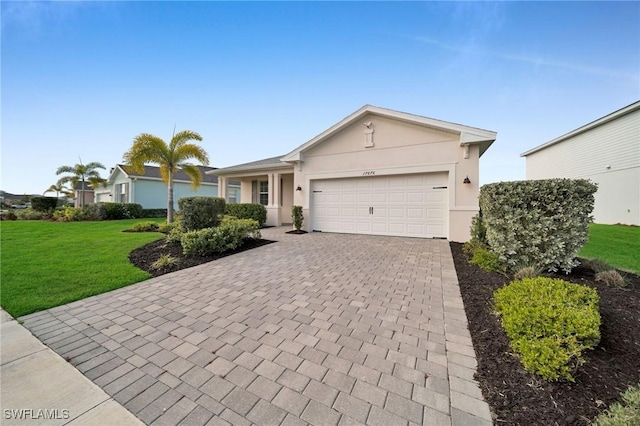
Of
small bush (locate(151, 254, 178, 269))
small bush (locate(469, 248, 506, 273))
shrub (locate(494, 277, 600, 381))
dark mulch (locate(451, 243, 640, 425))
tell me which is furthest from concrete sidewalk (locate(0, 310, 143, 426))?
small bush (locate(469, 248, 506, 273))

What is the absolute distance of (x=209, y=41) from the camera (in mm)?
9633

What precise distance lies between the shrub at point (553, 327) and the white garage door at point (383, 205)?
671 cm

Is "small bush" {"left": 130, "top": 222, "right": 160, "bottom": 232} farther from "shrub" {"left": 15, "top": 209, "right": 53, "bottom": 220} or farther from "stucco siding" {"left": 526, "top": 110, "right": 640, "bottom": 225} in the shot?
"stucco siding" {"left": 526, "top": 110, "right": 640, "bottom": 225}

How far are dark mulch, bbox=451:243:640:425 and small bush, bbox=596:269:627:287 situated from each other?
0.60 metres

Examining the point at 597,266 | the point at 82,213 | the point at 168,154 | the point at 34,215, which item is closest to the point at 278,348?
the point at 597,266

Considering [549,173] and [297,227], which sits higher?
[549,173]

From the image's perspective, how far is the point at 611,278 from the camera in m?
3.95

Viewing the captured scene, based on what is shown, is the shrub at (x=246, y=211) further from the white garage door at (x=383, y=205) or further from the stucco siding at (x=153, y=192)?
the stucco siding at (x=153, y=192)

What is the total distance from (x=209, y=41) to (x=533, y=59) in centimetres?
1255

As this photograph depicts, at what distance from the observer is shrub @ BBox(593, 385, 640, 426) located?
4.65ft

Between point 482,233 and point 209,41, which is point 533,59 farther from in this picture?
point 209,41

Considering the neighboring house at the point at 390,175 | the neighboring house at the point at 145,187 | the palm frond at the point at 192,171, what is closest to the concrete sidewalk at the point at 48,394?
A: the neighboring house at the point at 390,175

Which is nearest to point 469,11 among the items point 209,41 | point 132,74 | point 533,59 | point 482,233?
point 533,59

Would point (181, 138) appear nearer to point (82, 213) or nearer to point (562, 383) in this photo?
point (82, 213)
